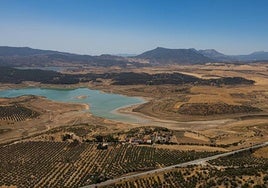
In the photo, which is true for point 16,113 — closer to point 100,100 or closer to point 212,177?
point 100,100

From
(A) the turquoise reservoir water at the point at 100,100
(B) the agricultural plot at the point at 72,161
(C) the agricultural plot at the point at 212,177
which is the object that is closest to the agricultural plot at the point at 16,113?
(A) the turquoise reservoir water at the point at 100,100

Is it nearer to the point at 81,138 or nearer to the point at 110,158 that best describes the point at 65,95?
the point at 81,138

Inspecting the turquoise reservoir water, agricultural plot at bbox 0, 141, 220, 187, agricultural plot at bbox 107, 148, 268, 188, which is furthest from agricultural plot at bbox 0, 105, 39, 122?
agricultural plot at bbox 107, 148, 268, 188

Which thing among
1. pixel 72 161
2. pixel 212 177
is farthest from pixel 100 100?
pixel 212 177

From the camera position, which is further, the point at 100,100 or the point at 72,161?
the point at 100,100

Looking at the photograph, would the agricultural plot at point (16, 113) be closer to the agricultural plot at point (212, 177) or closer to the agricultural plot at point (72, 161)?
the agricultural plot at point (72, 161)

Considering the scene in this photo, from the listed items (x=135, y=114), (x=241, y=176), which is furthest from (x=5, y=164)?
(x=135, y=114)
